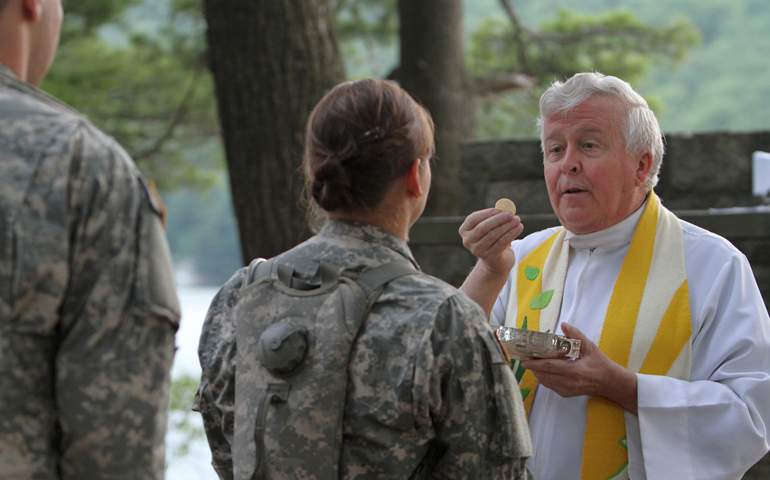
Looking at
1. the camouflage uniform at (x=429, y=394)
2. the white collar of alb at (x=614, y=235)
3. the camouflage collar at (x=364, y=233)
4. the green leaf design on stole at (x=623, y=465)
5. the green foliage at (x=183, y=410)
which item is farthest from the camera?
the green foliage at (x=183, y=410)

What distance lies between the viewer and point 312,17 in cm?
510

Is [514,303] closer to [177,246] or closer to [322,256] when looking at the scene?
[322,256]

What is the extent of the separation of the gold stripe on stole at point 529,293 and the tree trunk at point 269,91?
242cm

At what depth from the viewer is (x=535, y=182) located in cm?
512

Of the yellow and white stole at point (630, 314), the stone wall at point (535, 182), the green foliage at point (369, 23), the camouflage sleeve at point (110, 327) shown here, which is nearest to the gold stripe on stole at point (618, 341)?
the yellow and white stole at point (630, 314)

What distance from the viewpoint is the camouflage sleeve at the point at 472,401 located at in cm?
167

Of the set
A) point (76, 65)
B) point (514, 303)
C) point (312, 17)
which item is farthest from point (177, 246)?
point (514, 303)

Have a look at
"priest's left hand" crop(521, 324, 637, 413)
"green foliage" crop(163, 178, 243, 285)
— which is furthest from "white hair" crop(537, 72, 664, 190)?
"green foliage" crop(163, 178, 243, 285)

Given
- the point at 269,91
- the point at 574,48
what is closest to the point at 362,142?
the point at 269,91

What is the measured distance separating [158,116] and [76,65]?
1.19m

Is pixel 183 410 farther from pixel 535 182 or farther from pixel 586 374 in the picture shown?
pixel 586 374

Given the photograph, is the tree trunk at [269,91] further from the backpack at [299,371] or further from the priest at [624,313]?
the backpack at [299,371]

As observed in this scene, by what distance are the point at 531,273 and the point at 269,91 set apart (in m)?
2.82

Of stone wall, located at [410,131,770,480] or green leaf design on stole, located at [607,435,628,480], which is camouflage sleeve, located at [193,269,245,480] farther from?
stone wall, located at [410,131,770,480]
